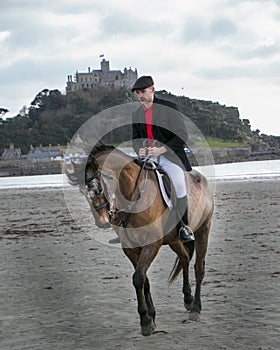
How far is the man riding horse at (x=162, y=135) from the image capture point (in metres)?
7.30

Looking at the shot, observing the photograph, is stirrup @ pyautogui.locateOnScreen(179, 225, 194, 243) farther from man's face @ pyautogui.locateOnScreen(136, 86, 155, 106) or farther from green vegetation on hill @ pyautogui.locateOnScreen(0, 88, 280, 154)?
green vegetation on hill @ pyautogui.locateOnScreen(0, 88, 280, 154)

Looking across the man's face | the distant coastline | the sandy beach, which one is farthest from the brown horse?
the distant coastline

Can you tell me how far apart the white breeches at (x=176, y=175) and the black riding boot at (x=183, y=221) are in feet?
0.29

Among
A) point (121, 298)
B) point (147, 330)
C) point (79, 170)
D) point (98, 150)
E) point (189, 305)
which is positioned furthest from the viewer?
point (121, 298)

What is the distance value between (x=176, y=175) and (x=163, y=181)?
344 millimetres

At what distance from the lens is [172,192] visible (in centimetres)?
738

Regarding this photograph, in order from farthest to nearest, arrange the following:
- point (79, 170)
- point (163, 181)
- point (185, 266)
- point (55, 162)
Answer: point (55, 162) → point (185, 266) → point (163, 181) → point (79, 170)

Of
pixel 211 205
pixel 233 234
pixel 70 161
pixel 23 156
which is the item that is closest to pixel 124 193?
pixel 70 161

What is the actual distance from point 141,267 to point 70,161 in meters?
1.51

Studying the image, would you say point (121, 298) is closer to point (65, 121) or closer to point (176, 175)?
point (176, 175)

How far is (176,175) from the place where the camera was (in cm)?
752

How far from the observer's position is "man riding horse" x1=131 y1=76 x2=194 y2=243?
7.30 meters

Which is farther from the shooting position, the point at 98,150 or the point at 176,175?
the point at 176,175

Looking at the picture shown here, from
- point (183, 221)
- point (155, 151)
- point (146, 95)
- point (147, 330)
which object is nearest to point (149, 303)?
point (147, 330)
